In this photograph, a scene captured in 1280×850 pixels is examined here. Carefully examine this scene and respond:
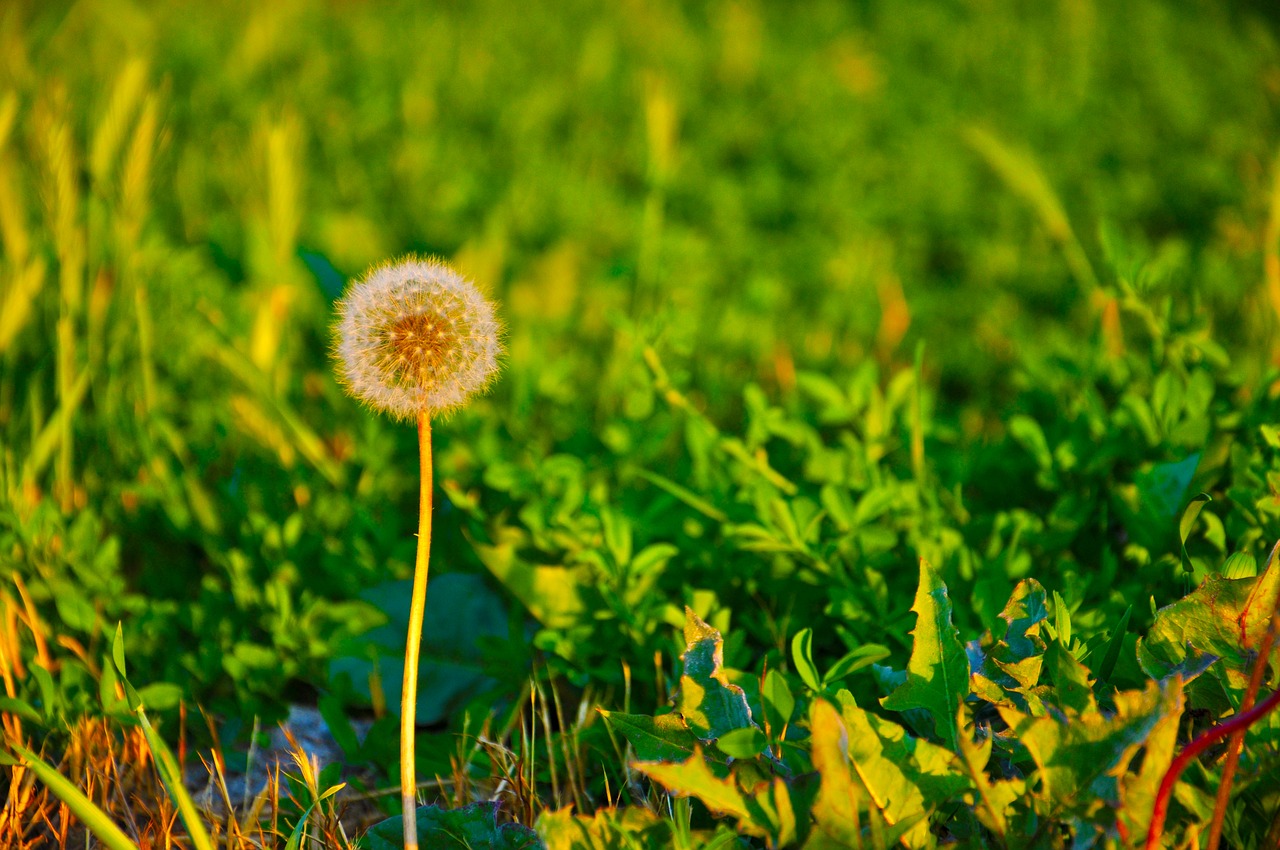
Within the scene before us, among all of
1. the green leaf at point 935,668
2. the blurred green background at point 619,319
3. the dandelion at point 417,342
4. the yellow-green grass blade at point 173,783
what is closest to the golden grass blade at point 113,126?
the blurred green background at point 619,319

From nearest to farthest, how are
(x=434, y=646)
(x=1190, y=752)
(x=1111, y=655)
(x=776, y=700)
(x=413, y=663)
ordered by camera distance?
1. (x=1190, y=752)
2. (x=413, y=663)
3. (x=776, y=700)
4. (x=1111, y=655)
5. (x=434, y=646)

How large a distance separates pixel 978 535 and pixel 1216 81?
14.3 ft

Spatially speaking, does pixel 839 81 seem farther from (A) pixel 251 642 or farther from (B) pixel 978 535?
(A) pixel 251 642

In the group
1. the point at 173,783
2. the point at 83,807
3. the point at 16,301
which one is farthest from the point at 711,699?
the point at 16,301

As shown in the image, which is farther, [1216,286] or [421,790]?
[1216,286]

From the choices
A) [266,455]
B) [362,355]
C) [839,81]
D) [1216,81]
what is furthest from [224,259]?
[1216,81]

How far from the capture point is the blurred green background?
85.1 inches

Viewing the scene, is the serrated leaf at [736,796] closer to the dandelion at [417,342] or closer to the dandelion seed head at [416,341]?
the dandelion at [417,342]

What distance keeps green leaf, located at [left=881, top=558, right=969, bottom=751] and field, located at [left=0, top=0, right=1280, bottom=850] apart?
0.04 ft

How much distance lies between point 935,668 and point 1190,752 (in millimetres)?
422

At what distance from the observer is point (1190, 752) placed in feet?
4.28

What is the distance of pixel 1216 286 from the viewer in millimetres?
3576

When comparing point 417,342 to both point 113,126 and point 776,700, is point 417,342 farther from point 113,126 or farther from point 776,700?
point 113,126

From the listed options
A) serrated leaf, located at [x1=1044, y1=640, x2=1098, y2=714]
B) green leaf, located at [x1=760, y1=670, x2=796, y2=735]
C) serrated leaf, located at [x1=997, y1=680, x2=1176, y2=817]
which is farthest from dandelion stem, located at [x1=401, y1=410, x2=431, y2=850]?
serrated leaf, located at [x1=1044, y1=640, x2=1098, y2=714]
